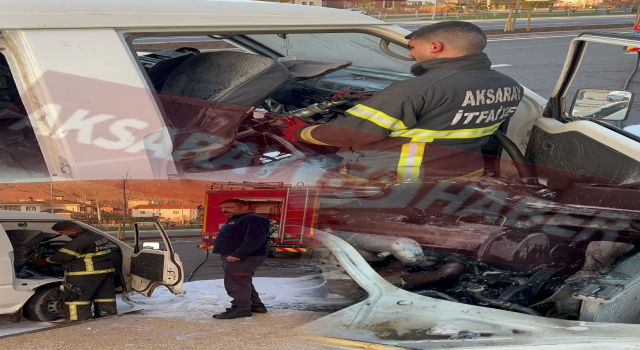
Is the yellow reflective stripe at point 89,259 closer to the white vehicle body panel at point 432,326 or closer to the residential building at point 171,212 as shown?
the residential building at point 171,212

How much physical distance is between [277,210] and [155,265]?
43 cm

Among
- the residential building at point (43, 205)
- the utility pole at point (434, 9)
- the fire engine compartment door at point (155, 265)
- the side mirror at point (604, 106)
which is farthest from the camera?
the utility pole at point (434, 9)

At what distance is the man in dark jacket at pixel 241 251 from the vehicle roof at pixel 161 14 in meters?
0.62

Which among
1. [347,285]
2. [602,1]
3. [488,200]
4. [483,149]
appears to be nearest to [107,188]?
[347,285]

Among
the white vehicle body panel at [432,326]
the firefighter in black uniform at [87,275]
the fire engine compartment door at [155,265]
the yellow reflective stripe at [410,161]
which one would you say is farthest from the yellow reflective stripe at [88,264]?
the yellow reflective stripe at [410,161]

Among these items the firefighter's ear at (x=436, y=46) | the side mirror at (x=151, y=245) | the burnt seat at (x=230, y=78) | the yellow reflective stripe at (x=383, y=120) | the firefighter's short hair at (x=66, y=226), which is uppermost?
the firefighter's ear at (x=436, y=46)

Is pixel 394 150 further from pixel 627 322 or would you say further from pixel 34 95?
pixel 34 95

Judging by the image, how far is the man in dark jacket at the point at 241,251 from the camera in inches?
70.9

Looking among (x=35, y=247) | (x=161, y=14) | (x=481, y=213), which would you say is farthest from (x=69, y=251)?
(x=481, y=213)

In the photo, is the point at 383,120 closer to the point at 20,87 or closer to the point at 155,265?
the point at 155,265

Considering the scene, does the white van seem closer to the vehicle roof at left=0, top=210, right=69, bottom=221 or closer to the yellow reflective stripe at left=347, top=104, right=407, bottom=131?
the vehicle roof at left=0, top=210, right=69, bottom=221

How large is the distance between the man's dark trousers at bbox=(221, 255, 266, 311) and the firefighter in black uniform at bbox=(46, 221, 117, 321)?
1.13 feet

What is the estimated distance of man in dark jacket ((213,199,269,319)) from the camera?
5.90 ft

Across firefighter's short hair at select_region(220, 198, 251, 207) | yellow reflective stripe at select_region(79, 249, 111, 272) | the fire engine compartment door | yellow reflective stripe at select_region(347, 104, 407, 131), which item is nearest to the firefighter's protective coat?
yellow reflective stripe at select_region(347, 104, 407, 131)
